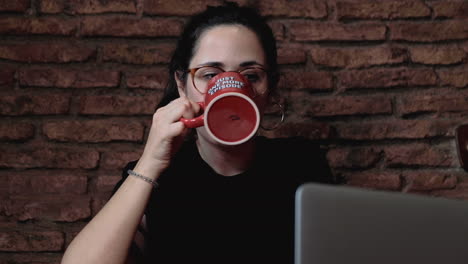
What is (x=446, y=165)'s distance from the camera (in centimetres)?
137

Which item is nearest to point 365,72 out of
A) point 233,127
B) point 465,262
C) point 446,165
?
point 446,165

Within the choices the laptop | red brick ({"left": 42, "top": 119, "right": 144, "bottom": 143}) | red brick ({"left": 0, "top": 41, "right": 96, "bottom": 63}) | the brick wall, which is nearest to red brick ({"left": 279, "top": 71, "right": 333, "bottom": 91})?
the brick wall

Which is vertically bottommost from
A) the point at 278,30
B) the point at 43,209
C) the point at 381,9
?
the point at 43,209

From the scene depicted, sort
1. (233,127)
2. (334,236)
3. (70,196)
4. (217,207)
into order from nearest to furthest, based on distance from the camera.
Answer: (334,236), (233,127), (217,207), (70,196)

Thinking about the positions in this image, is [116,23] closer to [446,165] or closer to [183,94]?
[183,94]

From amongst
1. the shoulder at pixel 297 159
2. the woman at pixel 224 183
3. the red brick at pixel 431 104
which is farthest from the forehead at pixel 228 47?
the red brick at pixel 431 104

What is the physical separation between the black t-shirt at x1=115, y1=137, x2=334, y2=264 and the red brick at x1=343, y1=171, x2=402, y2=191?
32 centimetres

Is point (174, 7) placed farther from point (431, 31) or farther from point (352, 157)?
point (431, 31)

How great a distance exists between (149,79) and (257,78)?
50 cm

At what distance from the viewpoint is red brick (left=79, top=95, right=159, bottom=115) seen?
1327 millimetres

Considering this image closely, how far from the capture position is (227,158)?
1124 mm

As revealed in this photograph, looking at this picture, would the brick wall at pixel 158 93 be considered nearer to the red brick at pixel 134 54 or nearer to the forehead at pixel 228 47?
the red brick at pixel 134 54

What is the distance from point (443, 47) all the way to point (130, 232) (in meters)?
1.28

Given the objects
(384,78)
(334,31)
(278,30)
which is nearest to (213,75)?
(278,30)
